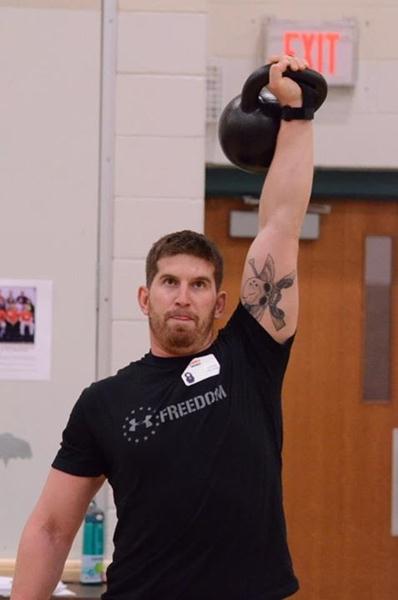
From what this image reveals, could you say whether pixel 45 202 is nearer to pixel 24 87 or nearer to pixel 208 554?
pixel 24 87

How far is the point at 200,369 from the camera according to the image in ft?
7.09

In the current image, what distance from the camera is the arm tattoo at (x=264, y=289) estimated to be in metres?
2.20

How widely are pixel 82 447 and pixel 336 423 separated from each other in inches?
82.3

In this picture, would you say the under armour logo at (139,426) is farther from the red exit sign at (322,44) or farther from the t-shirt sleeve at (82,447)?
the red exit sign at (322,44)

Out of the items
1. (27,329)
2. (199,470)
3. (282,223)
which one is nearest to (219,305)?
(282,223)

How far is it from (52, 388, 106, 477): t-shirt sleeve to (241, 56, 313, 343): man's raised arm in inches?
14.8

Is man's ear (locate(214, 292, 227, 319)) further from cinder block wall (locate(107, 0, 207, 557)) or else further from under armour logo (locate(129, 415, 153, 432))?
cinder block wall (locate(107, 0, 207, 557))

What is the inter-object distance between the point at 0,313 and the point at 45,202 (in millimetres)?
366

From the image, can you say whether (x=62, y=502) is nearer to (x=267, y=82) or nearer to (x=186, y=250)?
(x=186, y=250)

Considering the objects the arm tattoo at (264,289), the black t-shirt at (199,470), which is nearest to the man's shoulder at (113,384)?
the black t-shirt at (199,470)

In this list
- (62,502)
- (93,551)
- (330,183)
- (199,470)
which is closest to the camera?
(199,470)

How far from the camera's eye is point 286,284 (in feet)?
7.23

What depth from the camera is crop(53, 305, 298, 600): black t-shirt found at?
2.06 metres

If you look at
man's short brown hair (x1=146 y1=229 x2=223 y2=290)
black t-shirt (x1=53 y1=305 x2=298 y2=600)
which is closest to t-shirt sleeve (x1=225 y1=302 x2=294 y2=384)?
black t-shirt (x1=53 y1=305 x2=298 y2=600)
